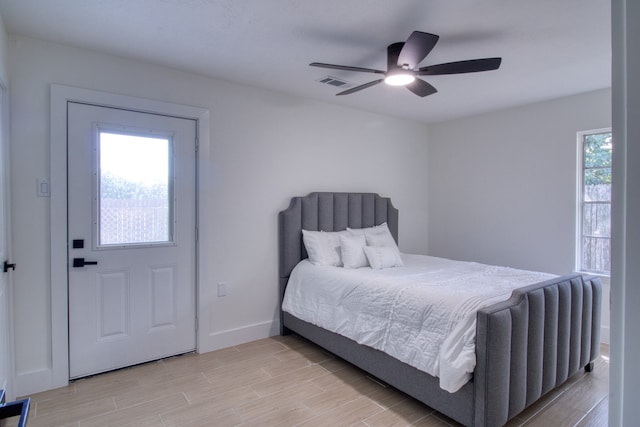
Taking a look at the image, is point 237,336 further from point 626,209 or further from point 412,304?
point 626,209

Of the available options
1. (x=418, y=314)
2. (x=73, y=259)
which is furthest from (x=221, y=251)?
(x=418, y=314)

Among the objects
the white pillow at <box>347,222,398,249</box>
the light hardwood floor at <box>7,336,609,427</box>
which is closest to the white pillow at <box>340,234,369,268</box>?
the white pillow at <box>347,222,398,249</box>

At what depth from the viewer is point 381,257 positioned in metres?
3.52

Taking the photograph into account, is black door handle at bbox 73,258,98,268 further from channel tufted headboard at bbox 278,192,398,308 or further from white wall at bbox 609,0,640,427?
white wall at bbox 609,0,640,427

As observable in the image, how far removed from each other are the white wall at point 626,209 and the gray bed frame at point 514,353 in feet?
5.90

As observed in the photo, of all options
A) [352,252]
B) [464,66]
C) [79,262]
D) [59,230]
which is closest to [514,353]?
[352,252]

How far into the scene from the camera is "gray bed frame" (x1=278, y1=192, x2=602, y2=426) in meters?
2.03

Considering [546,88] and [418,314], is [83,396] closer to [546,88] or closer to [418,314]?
[418,314]

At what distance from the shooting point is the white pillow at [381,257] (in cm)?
348

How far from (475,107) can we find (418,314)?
114 inches

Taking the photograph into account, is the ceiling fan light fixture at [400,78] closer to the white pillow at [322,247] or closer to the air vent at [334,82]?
the air vent at [334,82]

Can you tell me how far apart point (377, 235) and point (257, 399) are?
208 cm

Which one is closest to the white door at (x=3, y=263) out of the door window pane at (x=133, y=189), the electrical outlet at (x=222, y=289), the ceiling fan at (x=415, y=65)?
the door window pane at (x=133, y=189)

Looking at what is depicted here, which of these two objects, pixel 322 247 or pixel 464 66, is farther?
pixel 322 247
